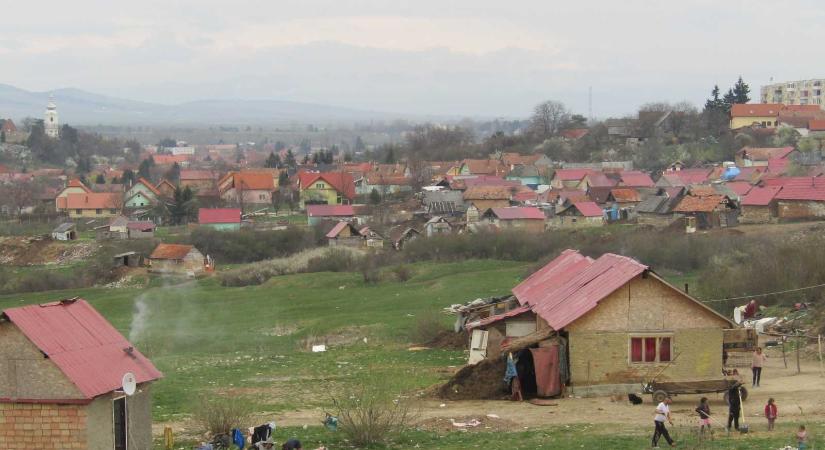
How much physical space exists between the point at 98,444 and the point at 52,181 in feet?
383

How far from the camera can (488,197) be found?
88.3m

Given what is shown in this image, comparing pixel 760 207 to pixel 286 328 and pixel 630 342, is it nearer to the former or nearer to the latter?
pixel 286 328

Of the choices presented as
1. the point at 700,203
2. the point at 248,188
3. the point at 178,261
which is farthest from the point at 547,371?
the point at 248,188

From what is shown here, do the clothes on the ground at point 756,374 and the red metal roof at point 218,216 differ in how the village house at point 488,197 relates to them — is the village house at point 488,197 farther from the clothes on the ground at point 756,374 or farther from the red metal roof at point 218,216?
the clothes on the ground at point 756,374

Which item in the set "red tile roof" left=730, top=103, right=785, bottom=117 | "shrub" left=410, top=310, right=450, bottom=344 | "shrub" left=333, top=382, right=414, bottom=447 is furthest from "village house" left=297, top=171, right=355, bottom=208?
"shrub" left=333, top=382, right=414, bottom=447

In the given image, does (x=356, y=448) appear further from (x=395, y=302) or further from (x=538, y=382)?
(x=395, y=302)

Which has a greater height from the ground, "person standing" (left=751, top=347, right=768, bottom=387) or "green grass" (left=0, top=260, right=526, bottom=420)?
"person standing" (left=751, top=347, right=768, bottom=387)

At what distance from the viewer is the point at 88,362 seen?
64.5 ft

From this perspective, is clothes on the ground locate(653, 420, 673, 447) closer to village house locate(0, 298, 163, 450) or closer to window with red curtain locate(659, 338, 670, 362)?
window with red curtain locate(659, 338, 670, 362)

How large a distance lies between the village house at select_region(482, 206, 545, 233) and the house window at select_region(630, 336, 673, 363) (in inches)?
1888

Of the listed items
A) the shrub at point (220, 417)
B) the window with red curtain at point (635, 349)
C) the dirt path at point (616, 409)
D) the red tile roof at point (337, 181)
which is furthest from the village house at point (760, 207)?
the shrub at point (220, 417)

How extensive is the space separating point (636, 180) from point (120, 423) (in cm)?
7404

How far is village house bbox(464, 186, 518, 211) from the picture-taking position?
87.6 meters

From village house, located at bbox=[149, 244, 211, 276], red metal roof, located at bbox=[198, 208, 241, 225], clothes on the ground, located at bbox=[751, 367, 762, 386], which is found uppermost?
clothes on the ground, located at bbox=[751, 367, 762, 386]
